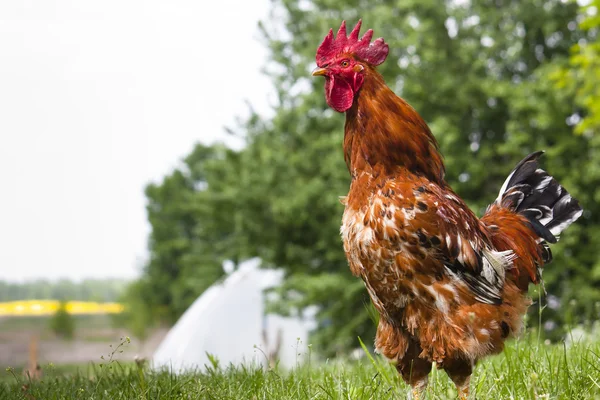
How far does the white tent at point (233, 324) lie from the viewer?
1445 cm

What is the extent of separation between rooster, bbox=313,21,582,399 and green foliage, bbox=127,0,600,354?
7835 mm

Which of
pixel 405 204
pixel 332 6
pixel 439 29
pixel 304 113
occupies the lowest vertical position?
pixel 405 204

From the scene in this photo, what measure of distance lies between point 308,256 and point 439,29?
6.26 metres

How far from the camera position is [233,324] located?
15086 mm

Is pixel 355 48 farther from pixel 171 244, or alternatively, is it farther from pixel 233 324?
pixel 171 244

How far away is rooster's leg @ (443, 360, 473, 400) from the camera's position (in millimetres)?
2941

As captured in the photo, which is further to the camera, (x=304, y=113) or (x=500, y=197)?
(x=304, y=113)

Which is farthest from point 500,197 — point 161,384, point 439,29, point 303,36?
point 303,36

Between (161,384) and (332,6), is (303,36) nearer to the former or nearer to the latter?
(332,6)

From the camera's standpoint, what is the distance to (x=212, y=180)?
15727 millimetres

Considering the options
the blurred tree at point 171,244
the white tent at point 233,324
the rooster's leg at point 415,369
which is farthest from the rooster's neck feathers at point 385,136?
the blurred tree at point 171,244

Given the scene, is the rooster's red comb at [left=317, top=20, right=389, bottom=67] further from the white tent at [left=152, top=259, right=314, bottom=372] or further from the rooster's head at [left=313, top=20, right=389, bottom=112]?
the white tent at [left=152, top=259, right=314, bottom=372]

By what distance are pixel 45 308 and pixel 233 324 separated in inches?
655

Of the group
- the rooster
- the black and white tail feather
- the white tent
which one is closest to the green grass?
the rooster
